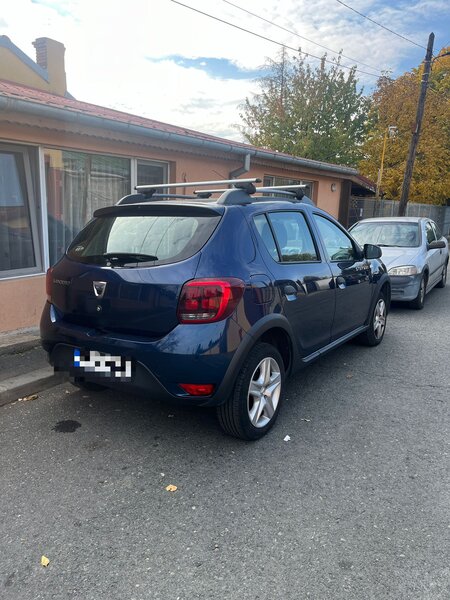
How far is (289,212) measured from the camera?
3.88 metres

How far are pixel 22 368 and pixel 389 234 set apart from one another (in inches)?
264

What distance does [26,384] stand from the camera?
4023mm

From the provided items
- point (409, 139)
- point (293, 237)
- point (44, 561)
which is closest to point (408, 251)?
point (293, 237)

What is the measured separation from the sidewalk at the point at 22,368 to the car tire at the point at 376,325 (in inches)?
136

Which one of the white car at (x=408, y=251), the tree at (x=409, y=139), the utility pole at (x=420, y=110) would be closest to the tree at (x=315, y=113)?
the tree at (x=409, y=139)

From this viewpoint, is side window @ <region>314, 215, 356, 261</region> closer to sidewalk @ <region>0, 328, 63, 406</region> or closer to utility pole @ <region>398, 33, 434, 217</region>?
sidewalk @ <region>0, 328, 63, 406</region>

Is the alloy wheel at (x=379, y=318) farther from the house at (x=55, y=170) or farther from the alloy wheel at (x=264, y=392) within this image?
the house at (x=55, y=170)

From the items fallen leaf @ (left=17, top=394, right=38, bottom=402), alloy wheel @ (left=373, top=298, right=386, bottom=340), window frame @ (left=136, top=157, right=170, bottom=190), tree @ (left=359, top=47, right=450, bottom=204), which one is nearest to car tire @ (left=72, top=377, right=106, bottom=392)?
fallen leaf @ (left=17, top=394, right=38, bottom=402)

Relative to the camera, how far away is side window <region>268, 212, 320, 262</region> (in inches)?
141

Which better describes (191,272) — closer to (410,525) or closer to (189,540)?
(189,540)

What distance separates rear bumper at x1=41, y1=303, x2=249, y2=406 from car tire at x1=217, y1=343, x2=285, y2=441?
5.7 inches

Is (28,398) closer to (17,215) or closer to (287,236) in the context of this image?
(17,215)

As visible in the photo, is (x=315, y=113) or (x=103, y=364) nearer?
(x=103, y=364)

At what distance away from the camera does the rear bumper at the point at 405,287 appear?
7.36 m
